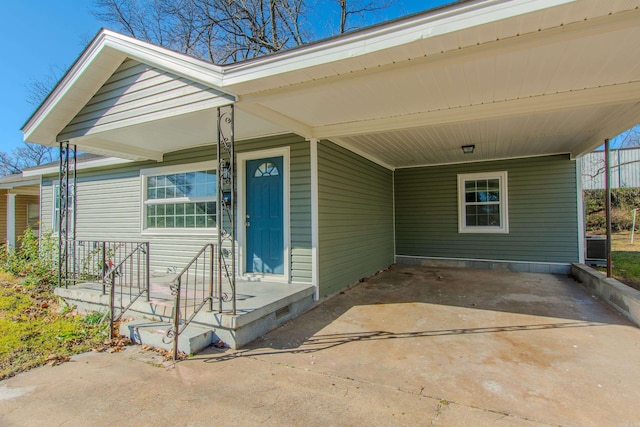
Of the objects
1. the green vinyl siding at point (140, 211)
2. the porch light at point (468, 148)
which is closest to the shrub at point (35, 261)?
the green vinyl siding at point (140, 211)

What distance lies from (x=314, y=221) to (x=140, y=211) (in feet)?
13.7

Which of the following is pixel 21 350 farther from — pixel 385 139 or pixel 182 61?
pixel 385 139

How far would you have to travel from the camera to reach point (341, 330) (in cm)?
387

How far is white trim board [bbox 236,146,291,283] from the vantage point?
504 centimetres

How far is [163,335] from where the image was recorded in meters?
3.41

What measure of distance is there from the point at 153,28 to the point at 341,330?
49.0ft

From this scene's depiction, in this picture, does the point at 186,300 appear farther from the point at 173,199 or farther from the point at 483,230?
the point at 483,230

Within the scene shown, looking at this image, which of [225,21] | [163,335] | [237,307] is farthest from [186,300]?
[225,21]

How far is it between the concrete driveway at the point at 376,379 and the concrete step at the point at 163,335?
0.14 metres

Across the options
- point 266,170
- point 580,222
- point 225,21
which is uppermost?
point 225,21

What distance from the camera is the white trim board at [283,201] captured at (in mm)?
5043

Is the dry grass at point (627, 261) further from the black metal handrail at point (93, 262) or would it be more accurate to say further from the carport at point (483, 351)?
the black metal handrail at point (93, 262)

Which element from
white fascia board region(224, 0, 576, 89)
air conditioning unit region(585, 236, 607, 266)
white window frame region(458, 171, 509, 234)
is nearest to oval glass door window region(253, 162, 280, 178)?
white fascia board region(224, 0, 576, 89)

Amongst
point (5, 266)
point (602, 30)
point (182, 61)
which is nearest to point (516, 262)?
point (602, 30)
